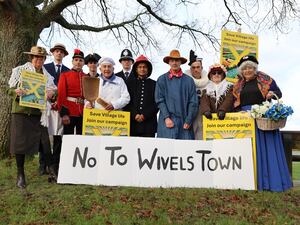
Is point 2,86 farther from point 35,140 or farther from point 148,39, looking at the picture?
point 148,39

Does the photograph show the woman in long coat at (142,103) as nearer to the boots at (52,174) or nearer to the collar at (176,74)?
the collar at (176,74)

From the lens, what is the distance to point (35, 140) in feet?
20.6

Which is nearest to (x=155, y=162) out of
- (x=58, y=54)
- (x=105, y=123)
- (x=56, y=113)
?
(x=105, y=123)

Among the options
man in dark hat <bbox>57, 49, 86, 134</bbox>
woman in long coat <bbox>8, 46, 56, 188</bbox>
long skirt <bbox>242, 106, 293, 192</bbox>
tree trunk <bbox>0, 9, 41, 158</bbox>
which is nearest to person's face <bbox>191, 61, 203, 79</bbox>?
long skirt <bbox>242, 106, 293, 192</bbox>

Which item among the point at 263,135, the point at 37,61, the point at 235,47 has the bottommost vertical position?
the point at 263,135

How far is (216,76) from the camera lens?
7039 mm

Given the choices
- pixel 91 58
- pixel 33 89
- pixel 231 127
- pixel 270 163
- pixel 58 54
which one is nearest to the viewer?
pixel 33 89

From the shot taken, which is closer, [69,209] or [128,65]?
[69,209]

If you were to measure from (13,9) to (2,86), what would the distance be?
1.61 m

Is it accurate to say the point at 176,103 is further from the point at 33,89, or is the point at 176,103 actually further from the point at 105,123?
the point at 33,89

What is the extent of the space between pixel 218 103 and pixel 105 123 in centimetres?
185

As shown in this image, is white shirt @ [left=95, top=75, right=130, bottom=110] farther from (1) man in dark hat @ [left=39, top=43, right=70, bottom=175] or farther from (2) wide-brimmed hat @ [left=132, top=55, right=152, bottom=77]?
(1) man in dark hat @ [left=39, top=43, right=70, bottom=175]

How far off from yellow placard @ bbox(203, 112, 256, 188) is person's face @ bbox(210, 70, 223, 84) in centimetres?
68

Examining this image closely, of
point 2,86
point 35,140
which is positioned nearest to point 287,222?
point 35,140
